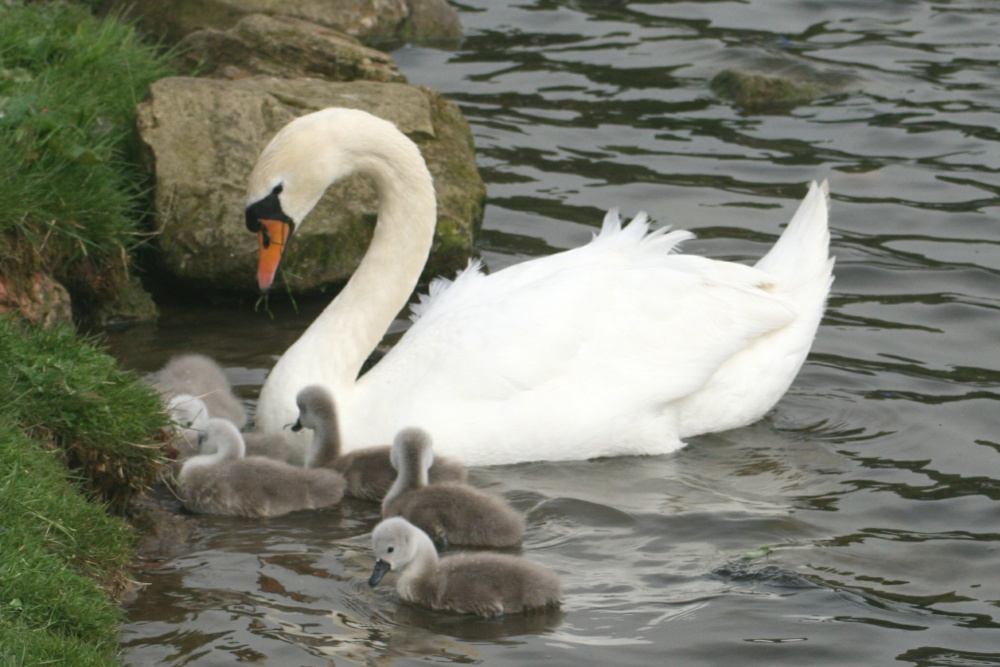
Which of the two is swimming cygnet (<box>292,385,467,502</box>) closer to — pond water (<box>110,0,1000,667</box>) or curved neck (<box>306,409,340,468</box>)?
curved neck (<box>306,409,340,468</box>)

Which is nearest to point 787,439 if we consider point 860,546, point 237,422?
point 860,546

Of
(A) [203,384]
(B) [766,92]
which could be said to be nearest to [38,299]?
(A) [203,384]

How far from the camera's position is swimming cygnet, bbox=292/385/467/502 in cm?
655

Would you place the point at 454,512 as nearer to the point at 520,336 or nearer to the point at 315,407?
the point at 315,407

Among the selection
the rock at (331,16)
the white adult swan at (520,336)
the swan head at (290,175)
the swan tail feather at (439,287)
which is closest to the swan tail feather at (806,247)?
the white adult swan at (520,336)

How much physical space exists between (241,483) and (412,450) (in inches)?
28.6

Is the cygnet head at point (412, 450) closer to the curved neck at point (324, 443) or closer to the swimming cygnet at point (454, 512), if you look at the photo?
the swimming cygnet at point (454, 512)

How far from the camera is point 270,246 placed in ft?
23.8

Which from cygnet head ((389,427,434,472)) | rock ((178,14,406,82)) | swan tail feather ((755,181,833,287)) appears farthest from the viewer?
rock ((178,14,406,82))

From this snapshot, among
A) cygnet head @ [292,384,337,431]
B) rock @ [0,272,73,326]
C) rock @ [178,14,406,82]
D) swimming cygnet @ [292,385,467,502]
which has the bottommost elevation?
swimming cygnet @ [292,385,467,502]

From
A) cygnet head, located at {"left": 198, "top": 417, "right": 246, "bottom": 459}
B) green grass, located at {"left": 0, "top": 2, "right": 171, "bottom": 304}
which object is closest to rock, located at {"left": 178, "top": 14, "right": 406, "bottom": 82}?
green grass, located at {"left": 0, "top": 2, "right": 171, "bottom": 304}

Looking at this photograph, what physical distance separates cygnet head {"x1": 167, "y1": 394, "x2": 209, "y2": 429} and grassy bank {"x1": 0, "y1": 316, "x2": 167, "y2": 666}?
0.59 meters

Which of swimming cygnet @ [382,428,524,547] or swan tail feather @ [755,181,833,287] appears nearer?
swimming cygnet @ [382,428,524,547]

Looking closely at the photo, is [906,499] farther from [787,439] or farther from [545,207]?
[545,207]
